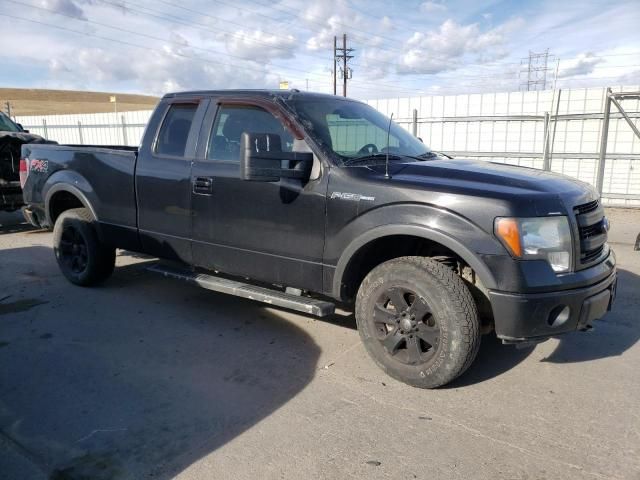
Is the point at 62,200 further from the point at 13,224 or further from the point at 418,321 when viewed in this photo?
the point at 13,224

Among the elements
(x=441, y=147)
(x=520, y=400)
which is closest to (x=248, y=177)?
(x=520, y=400)

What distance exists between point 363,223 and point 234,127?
1.53m

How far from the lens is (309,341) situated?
167 inches

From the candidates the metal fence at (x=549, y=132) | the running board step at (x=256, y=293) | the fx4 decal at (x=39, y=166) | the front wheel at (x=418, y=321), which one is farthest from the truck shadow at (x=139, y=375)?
the metal fence at (x=549, y=132)

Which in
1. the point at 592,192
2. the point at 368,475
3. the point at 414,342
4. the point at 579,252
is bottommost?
the point at 368,475

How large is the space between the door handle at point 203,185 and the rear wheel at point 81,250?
1.66m

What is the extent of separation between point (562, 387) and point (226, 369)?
232cm

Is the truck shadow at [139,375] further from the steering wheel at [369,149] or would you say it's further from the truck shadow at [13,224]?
the truck shadow at [13,224]

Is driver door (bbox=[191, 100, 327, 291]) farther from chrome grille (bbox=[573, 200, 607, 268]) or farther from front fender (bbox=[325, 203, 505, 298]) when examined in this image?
chrome grille (bbox=[573, 200, 607, 268])

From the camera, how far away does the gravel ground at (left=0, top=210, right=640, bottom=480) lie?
2658mm

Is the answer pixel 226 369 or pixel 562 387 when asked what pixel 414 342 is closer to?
pixel 562 387

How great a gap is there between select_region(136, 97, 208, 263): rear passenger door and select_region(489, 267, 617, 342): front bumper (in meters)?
2.70

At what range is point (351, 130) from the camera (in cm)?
423

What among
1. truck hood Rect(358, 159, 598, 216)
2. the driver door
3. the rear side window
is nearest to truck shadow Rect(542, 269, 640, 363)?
truck hood Rect(358, 159, 598, 216)
